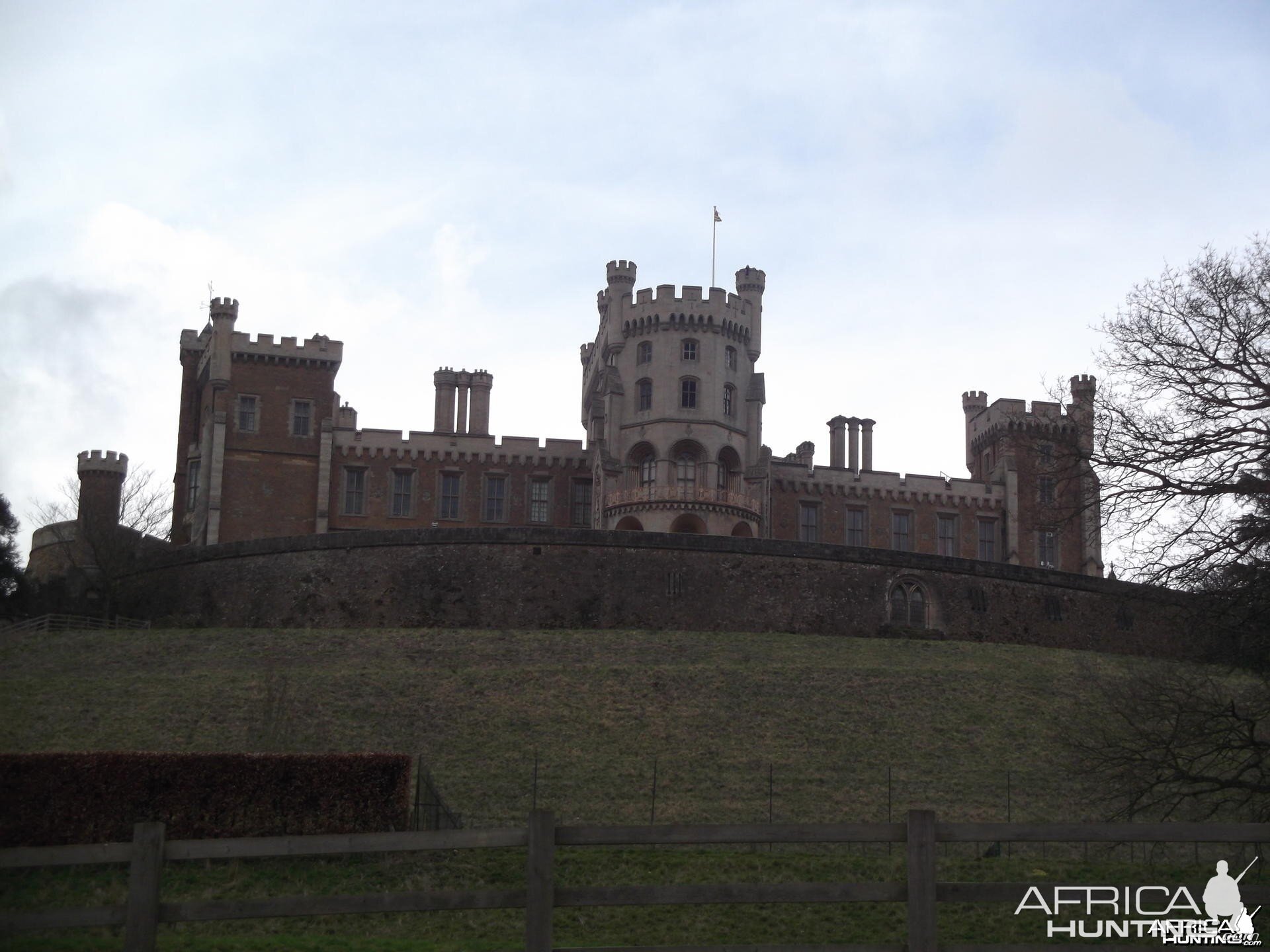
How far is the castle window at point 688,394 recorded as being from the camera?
61031 millimetres

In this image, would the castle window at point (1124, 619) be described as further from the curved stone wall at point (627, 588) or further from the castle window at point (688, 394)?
the castle window at point (688, 394)

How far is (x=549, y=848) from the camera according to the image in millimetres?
11305

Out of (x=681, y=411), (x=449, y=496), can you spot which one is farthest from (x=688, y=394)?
(x=449, y=496)

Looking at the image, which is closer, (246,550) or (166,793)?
(166,793)

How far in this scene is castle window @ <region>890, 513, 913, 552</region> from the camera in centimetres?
6606

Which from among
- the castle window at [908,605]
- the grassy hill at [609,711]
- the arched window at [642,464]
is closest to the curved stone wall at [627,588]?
the castle window at [908,605]

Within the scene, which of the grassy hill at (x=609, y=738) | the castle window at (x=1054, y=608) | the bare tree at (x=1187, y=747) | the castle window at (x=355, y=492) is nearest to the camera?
the bare tree at (x=1187, y=747)

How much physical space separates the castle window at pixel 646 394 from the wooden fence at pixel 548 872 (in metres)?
49.8

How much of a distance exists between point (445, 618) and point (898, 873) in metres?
25.7

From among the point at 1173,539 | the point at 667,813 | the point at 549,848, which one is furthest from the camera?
the point at 667,813

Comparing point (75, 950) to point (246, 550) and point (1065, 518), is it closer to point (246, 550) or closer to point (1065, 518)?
point (1065, 518)

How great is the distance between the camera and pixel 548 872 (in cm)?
1133

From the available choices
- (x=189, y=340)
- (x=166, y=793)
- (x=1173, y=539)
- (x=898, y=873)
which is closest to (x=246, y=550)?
(x=189, y=340)

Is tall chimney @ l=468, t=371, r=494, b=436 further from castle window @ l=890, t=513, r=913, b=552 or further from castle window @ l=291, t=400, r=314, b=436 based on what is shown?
castle window @ l=890, t=513, r=913, b=552
